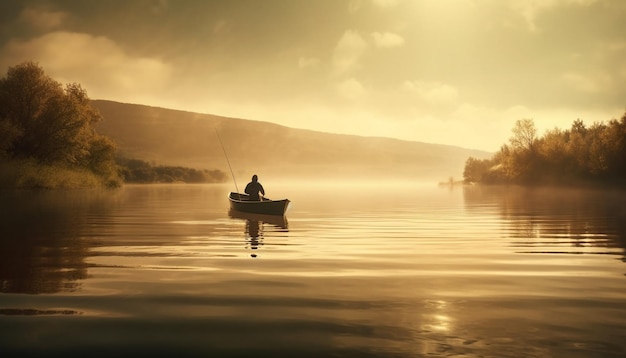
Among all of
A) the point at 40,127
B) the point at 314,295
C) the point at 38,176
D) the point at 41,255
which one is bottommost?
→ the point at 314,295

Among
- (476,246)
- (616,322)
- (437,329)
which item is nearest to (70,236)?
(476,246)

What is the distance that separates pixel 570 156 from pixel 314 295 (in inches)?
3632

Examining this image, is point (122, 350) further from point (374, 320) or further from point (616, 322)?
point (616, 322)

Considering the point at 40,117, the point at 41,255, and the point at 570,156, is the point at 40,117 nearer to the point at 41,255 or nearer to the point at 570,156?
the point at 41,255

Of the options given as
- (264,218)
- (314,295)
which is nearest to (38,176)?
(264,218)

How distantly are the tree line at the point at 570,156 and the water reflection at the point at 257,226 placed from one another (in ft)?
212

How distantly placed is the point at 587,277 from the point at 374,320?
20.7 feet

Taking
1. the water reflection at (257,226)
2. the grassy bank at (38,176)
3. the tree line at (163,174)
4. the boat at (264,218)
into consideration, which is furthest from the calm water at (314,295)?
the tree line at (163,174)

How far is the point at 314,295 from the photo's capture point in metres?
10.1

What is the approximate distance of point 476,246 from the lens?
1769 cm

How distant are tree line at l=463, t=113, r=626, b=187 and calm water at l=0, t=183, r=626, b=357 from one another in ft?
220

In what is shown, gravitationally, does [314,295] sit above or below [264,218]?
below

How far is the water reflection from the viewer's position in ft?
60.0

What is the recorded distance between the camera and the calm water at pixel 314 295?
711 cm
